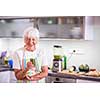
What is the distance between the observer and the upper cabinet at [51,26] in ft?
2.84

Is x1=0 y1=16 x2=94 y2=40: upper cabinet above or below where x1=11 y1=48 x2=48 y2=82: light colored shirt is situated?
above

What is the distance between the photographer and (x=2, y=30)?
2.92 feet

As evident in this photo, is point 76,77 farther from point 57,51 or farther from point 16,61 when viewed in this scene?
point 16,61

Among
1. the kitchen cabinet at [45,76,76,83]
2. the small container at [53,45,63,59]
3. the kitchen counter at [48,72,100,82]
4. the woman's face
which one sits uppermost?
the woman's face

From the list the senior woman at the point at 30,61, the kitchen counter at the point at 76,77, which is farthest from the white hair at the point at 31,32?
the kitchen counter at the point at 76,77

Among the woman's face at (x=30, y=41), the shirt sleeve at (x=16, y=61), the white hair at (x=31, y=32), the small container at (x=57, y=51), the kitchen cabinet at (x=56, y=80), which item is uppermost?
the white hair at (x=31, y=32)

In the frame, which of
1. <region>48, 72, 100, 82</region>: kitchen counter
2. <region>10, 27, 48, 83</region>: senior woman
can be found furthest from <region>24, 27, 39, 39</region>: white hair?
<region>48, 72, 100, 82</region>: kitchen counter

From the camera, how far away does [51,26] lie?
0.92 metres

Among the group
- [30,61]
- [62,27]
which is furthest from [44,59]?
[62,27]

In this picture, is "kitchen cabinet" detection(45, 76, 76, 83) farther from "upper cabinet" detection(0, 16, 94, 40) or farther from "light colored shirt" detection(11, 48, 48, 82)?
"upper cabinet" detection(0, 16, 94, 40)

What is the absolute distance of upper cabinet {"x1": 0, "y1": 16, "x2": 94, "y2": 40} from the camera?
0.87 metres

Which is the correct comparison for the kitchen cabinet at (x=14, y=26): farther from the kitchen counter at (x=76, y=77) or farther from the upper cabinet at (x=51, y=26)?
the kitchen counter at (x=76, y=77)
